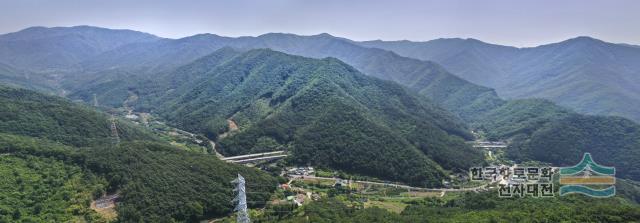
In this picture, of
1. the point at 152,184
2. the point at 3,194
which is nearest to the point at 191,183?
the point at 152,184

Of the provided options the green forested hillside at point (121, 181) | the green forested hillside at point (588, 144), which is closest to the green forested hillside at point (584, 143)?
the green forested hillside at point (588, 144)

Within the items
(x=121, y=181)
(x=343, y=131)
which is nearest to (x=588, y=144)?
(x=343, y=131)

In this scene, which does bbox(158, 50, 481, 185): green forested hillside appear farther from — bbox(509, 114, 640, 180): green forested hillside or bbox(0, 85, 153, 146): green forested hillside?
bbox(0, 85, 153, 146): green forested hillside

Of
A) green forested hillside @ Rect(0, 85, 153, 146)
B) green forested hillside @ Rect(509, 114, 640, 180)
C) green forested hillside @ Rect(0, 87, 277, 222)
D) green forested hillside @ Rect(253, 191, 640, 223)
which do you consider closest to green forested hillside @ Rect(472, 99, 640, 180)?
green forested hillside @ Rect(509, 114, 640, 180)

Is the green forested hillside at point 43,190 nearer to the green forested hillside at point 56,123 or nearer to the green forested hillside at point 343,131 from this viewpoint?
the green forested hillside at point 56,123

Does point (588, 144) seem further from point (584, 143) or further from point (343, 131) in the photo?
point (343, 131)

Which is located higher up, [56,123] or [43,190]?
[56,123]

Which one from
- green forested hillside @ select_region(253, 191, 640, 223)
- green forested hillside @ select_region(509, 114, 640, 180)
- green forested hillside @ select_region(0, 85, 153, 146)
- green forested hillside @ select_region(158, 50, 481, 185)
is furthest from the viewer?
green forested hillside @ select_region(509, 114, 640, 180)

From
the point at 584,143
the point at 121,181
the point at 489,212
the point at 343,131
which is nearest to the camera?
the point at 489,212
